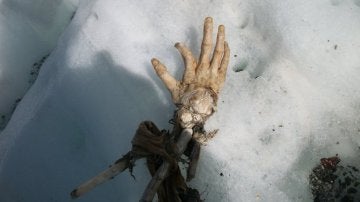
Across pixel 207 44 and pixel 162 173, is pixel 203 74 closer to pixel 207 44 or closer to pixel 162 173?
pixel 207 44

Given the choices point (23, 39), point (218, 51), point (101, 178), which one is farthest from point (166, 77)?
point (23, 39)

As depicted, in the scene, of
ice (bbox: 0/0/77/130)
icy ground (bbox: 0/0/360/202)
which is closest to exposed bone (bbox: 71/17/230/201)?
icy ground (bbox: 0/0/360/202)

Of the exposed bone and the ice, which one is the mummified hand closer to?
the exposed bone

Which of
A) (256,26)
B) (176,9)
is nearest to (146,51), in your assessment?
(176,9)

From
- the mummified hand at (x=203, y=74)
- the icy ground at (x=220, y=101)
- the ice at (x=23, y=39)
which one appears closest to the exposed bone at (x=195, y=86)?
the mummified hand at (x=203, y=74)

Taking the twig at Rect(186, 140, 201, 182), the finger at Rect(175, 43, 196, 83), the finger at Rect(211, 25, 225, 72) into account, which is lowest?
the twig at Rect(186, 140, 201, 182)
